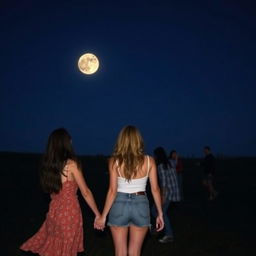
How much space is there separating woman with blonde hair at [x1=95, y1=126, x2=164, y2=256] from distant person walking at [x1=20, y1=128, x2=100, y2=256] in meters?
0.33

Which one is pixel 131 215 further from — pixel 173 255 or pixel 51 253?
pixel 173 255

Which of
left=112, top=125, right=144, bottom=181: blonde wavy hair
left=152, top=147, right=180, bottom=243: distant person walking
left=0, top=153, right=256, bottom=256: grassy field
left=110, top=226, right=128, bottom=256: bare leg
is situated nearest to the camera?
left=112, top=125, right=144, bottom=181: blonde wavy hair

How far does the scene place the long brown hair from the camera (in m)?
5.33

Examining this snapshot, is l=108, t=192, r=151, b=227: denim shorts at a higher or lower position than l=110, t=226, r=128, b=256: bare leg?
higher

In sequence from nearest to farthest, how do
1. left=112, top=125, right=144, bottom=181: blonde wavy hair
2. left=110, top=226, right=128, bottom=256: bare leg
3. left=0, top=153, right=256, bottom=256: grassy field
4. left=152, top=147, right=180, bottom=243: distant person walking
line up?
1. left=112, top=125, right=144, bottom=181: blonde wavy hair
2. left=110, top=226, right=128, bottom=256: bare leg
3. left=0, top=153, right=256, bottom=256: grassy field
4. left=152, top=147, right=180, bottom=243: distant person walking

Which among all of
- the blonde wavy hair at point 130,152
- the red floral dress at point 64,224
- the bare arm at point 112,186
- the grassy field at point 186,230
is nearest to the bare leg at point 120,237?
the bare arm at point 112,186

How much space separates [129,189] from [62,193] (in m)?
0.88

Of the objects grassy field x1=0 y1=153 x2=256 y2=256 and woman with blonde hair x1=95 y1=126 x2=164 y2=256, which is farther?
grassy field x1=0 y1=153 x2=256 y2=256

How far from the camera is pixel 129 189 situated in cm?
537

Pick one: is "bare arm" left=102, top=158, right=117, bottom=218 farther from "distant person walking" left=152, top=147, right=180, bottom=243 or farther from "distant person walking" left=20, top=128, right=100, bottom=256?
"distant person walking" left=152, top=147, right=180, bottom=243

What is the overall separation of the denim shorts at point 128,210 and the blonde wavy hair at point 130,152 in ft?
0.90

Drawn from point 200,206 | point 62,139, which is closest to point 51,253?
point 62,139

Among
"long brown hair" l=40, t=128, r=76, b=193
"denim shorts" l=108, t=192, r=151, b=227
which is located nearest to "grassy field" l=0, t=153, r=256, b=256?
"denim shorts" l=108, t=192, r=151, b=227

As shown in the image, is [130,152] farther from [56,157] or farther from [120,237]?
[120,237]
